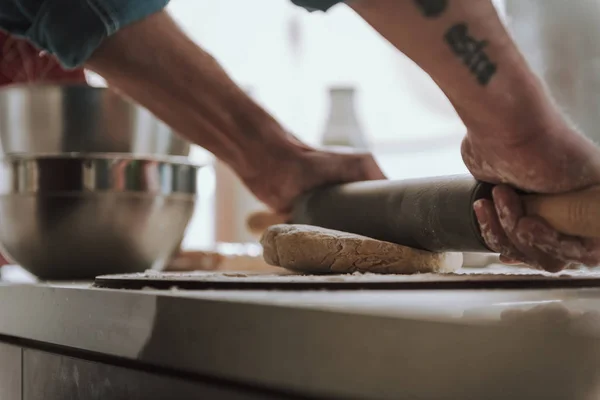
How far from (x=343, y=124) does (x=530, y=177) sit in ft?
3.91

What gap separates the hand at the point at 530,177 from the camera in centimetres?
57

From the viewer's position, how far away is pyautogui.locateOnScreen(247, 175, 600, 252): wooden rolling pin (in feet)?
1.94

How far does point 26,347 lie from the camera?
0.70 metres

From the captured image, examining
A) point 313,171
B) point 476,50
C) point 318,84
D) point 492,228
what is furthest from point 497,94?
Answer: point 318,84

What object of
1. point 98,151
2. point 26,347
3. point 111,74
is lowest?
point 26,347

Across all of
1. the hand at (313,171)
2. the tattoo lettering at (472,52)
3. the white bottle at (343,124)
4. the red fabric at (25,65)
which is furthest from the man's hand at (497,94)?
the red fabric at (25,65)

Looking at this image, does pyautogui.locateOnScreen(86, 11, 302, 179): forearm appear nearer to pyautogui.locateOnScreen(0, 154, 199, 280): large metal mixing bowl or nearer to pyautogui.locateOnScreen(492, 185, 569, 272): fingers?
pyautogui.locateOnScreen(0, 154, 199, 280): large metal mixing bowl

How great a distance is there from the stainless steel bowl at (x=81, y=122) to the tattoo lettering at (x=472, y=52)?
2.32 ft

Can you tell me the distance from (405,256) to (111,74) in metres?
0.58

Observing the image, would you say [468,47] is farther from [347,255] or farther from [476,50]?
[347,255]

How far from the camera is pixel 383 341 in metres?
0.41

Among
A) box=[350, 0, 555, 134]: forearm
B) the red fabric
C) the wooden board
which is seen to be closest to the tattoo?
box=[350, 0, 555, 134]: forearm

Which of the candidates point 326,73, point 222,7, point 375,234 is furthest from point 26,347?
point 222,7

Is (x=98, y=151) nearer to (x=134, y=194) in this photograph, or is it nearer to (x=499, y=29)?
(x=134, y=194)
